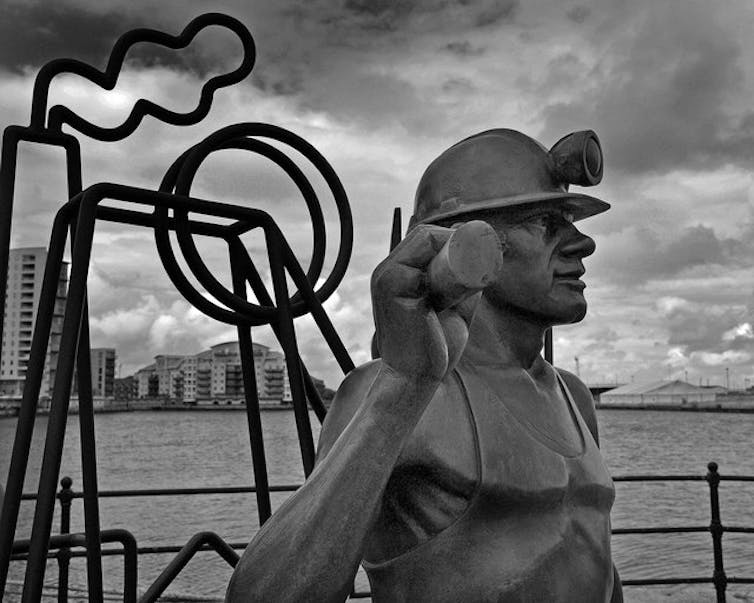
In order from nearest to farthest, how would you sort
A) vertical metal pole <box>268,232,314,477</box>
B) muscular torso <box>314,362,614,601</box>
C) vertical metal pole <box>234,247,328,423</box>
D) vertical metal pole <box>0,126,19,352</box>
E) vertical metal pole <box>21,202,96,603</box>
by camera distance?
muscular torso <box>314,362,614,601</box> < vertical metal pole <box>21,202,96,603</box> < vertical metal pole <box>0,126,19,352</box> < vertical metal pole <box>268,232,314,477</box> < vertical metal pole <box>234,247,328,423</box>

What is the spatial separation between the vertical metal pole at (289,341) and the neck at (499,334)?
46 cm

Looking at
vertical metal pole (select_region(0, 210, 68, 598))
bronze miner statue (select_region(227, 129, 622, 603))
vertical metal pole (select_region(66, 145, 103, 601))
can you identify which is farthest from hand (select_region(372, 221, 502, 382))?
vertical metal pole (select_region(66, 145, 103, 601))

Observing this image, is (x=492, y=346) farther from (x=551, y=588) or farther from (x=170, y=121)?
(x=170, y=121)

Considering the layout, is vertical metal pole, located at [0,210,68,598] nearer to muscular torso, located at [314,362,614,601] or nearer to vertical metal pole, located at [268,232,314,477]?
vertical metal pole, located at [268,232,314,477]

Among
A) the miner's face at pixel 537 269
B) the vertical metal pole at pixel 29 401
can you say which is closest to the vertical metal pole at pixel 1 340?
the vertical metal pole at pixel 29 401

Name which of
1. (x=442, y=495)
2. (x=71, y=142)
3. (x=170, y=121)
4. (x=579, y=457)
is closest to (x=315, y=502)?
(x=442, y=495)

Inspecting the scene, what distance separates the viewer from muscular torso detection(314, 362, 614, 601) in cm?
163

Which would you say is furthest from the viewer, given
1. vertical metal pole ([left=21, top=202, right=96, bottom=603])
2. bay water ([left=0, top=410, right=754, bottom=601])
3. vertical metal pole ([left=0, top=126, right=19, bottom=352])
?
bay water ([left=0, top=410, right=754, bottom=601])

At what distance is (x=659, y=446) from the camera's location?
47.4 metres

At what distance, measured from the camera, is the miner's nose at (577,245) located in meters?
1.85

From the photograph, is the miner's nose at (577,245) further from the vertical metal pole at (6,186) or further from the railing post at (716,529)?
the railing post at (716,529)

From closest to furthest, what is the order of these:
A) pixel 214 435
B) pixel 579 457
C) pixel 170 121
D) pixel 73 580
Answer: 1. pixel 579 457
2. pixel 170 121
3. pixel 73 580
4. pixel 214 435

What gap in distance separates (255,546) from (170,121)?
1281mm

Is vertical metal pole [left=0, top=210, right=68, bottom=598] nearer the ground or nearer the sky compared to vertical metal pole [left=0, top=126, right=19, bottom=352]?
nearer the ground
